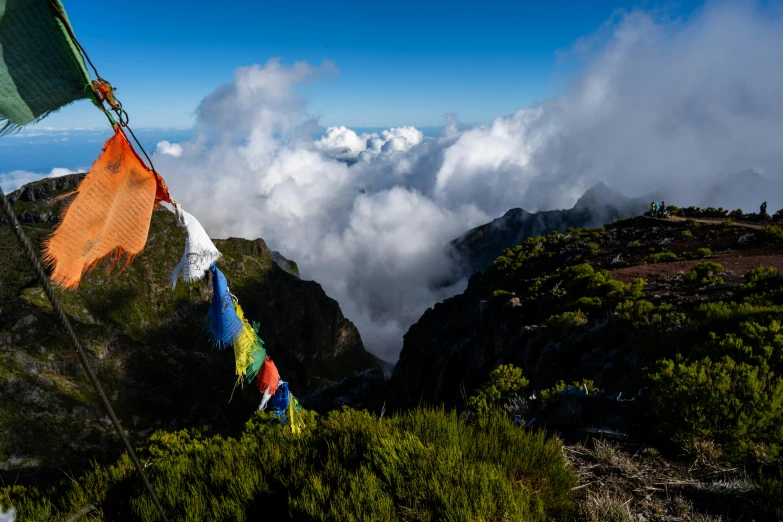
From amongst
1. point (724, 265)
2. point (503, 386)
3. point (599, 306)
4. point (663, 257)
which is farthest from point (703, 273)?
point (503, 386)

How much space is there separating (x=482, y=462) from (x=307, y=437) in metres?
2.31

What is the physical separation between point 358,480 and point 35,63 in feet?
12.7

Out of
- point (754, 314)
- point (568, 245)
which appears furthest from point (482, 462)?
point (568, 245)

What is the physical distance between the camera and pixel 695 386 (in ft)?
17.7

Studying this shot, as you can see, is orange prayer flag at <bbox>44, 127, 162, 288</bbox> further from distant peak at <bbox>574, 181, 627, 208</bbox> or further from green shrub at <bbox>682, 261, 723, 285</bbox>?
distant peak at <bbox>574, 181, 627, 208</bbox>

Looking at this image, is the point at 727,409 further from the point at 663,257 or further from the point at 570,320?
the point at 663,257

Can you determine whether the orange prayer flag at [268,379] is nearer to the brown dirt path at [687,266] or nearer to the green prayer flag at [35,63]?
the green prayer flag at [35,63]

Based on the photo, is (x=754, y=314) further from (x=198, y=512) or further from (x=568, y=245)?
(x=568, y=245)

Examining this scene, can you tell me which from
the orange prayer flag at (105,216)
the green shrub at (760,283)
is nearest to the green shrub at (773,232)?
the green shrub at (760,283)

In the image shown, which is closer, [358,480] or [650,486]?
[358,480]

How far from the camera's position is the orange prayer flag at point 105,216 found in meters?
3.09

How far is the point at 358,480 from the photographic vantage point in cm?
355

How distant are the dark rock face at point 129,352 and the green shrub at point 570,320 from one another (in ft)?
88.2

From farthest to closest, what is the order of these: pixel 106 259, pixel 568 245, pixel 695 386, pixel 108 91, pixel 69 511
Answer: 1. pixel 568 245
2. pixel 695 386
3. pixel 69 511
4. pixel 106 259
5. pixel 108 91
